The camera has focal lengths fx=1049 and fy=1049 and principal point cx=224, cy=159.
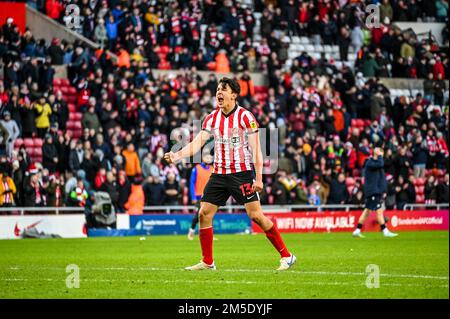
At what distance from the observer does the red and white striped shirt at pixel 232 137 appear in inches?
559

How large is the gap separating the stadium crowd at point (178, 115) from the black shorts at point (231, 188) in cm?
1297

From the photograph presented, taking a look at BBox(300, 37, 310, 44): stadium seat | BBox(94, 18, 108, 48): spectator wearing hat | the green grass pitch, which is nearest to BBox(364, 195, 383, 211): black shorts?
the green grass pitch

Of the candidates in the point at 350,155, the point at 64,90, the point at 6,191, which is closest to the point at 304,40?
the point at 350,155

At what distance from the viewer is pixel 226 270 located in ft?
47.6

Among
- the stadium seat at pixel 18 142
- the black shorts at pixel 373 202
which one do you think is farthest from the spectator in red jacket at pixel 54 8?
the black shorts at pixel 373 202

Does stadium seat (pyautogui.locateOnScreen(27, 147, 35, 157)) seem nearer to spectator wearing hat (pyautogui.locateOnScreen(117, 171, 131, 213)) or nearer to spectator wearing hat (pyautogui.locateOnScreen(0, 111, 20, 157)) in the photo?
spectator wearing hat (pyautogui.locateOnScreen(0, 111, 20, 157))

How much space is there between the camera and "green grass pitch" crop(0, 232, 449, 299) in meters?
11.4

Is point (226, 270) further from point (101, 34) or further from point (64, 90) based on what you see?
point (101, 34)

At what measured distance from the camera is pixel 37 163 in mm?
27781

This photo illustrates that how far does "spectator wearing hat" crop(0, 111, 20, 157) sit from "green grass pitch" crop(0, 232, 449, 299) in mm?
5156

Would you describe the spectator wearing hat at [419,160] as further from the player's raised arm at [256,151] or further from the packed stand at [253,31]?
the player's raised arm at [256,151]

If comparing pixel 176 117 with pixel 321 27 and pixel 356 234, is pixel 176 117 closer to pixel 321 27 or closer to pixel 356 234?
pixel 356 234

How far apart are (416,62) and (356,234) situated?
16.3 m
